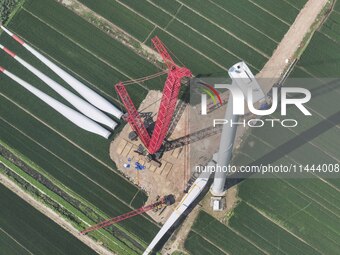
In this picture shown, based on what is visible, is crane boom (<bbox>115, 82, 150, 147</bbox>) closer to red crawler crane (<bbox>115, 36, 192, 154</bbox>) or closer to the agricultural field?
red crawler crane (<bbox>115, 36, 192, 154</bbox>)

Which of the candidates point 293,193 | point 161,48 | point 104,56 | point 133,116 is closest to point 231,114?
point 133,116

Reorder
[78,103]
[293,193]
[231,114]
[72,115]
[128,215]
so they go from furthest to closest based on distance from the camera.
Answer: [78,103] < [72,115] < [128,215] < [293,193] < [231,114]

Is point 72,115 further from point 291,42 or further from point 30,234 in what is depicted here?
point 291,42

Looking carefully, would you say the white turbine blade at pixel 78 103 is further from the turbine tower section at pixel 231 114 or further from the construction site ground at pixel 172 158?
the turbine tower section at pixel 231 114

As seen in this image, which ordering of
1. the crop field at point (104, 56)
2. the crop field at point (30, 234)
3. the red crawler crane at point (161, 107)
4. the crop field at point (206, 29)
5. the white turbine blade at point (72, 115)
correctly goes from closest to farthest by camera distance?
the red crawler crane at point (161, 107) < the crop field at point (30, 234) < the crop field at point (104, 56) < the white turbine blade at point (72, 115) < the crop field at point (206, 29)

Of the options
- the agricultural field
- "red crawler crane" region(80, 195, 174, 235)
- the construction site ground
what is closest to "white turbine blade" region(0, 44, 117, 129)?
the construction site ground

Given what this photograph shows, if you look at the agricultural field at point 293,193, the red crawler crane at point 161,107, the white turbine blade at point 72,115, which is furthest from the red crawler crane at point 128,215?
the white turbine blade at point 72,115
